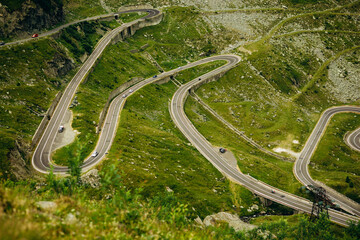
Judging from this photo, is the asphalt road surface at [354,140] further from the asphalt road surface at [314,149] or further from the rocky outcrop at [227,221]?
the rocky outcrop at [227,221]

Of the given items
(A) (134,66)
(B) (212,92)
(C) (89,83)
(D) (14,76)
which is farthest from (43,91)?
(B) (212,92)

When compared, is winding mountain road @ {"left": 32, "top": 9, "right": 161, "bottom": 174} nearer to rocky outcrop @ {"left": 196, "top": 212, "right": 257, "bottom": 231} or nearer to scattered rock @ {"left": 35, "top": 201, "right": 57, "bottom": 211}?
scattered rock @ {"left": 35, "top": 201, "right": 57, "bottom": 211}

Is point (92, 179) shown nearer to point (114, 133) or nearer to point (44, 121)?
point (114, 133)

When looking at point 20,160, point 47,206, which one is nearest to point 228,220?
point 47,206

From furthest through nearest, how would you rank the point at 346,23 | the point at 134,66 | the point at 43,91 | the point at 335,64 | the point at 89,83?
the point at 346,23 < the point at 335,64 < the point at 134,66 < the point at 89,83 < the point at 43,91

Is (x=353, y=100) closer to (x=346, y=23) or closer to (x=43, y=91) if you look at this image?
(x=346, y=23)

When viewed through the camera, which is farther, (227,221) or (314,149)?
(314,149)

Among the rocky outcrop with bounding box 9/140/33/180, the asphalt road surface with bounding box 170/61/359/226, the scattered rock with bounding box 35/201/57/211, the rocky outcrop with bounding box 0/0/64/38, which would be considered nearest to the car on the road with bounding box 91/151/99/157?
the rocky outcrop with bounding box 9/140/33/180
